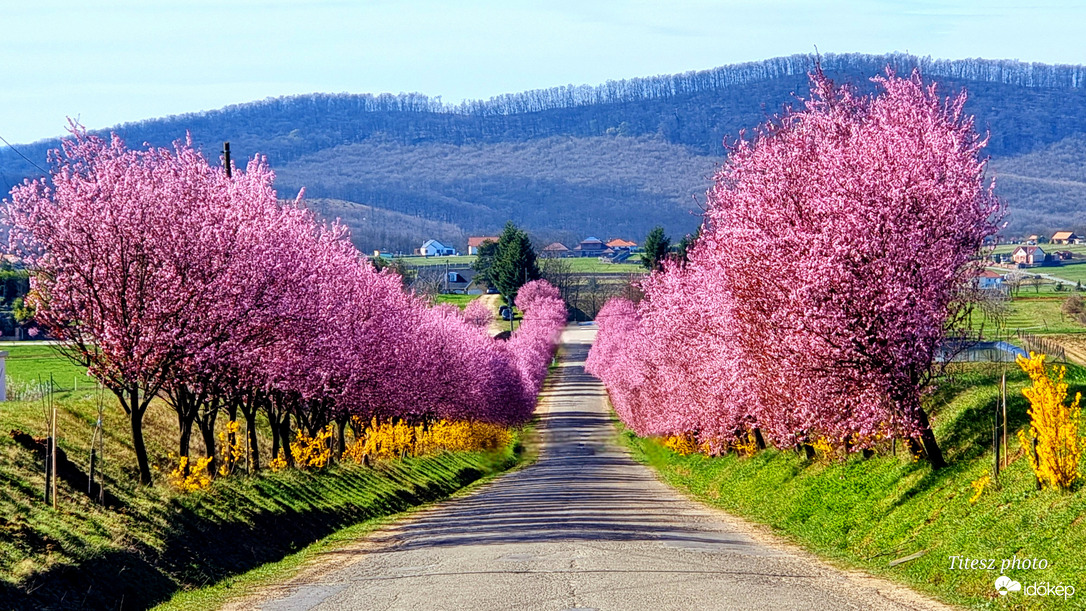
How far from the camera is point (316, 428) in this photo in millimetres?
39406

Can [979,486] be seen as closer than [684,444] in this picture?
Yes

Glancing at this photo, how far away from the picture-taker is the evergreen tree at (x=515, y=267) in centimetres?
15738

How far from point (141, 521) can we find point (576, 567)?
7.62 metres

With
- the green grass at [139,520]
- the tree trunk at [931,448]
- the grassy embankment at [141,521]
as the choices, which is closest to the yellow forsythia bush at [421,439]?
the grassy embankment at [141,521]

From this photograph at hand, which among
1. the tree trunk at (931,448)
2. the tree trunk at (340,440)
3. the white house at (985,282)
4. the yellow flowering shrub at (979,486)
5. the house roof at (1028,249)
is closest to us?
the yellow flowering shrub at (979,486)

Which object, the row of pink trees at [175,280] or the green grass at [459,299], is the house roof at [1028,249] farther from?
the row of pink trees at [175,280]

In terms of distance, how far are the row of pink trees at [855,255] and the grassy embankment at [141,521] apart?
10081 millimetres

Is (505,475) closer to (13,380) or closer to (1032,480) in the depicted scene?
(13,380)

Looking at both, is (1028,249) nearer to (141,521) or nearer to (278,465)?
(278,465)

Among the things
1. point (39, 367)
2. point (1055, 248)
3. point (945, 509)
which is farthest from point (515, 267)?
point (945, 509)

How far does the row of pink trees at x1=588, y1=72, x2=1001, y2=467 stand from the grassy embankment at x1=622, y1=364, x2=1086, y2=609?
43.8 inches

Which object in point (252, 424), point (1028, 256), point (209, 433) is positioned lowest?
point (1028, 256)

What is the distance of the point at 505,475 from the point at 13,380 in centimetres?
2266

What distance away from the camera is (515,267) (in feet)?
517
